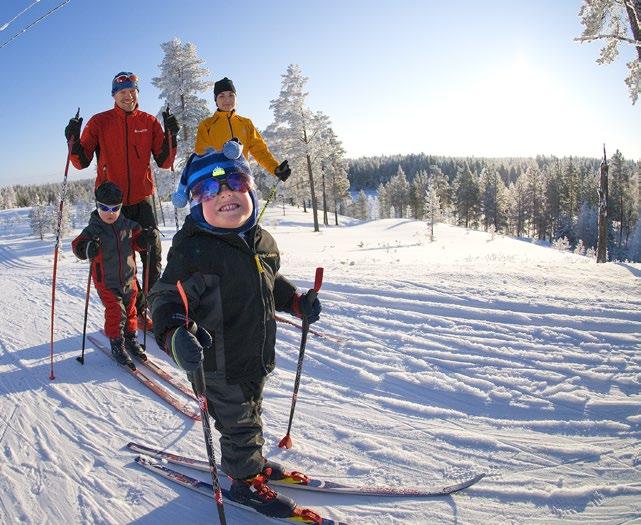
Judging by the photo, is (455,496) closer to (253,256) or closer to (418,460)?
(418,460)

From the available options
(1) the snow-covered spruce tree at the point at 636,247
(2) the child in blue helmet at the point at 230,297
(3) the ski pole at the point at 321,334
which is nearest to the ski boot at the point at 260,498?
(2) the child in blue helmet at the point at 230,297

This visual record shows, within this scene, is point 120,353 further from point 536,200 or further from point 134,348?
point 536,200

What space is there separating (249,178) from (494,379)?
3.15 m

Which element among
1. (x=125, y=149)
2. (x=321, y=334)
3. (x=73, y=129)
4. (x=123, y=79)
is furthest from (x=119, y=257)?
(x=321, y=334)

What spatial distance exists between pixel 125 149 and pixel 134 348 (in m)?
2.47

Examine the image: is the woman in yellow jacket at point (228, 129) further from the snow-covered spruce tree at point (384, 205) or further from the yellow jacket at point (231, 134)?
the snow-covered spruce tree at point (384, 205)

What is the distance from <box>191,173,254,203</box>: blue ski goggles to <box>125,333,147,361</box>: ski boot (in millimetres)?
3097

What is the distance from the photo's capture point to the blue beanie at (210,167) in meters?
2.53

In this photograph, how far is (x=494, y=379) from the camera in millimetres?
4035

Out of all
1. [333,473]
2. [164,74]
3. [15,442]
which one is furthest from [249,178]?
[164,74]

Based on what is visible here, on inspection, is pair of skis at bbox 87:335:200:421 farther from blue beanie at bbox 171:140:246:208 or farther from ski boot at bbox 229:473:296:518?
blue beanie at bbox 171:140:246:208

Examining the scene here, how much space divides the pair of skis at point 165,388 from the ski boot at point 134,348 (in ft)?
0.24

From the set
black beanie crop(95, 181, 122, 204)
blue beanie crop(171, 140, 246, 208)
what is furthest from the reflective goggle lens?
blue beanie crop(171, 140, 246, 208)

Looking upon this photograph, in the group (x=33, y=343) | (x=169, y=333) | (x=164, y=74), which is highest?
(x=164, y=74)
